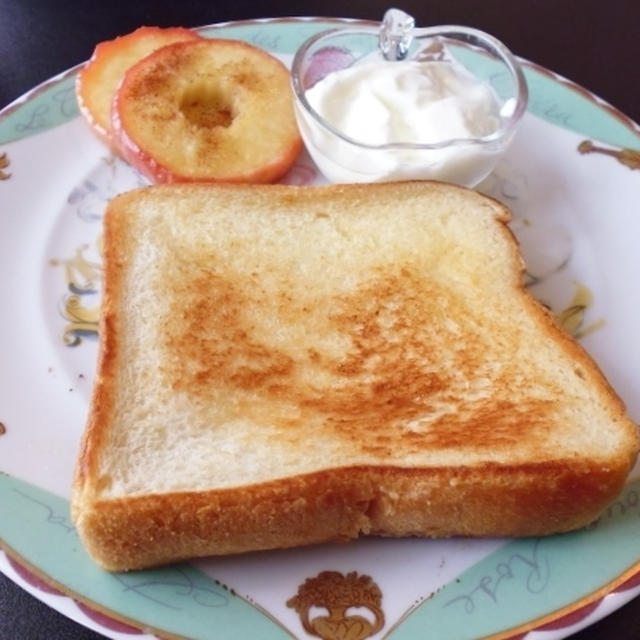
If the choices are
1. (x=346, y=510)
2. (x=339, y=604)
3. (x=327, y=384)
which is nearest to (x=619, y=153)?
(x=327, y=384)

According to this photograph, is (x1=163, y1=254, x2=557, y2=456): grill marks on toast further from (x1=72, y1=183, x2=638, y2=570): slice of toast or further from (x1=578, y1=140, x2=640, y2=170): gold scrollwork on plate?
(x1=578, y1=140, x2=640, y2=170): gold scrollwork on plate

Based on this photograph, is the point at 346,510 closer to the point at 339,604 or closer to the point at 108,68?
the point at 339,604

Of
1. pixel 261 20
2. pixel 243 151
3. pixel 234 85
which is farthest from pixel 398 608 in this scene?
pixel 261 20

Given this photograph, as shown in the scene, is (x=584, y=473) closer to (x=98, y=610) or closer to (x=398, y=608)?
(x=398, y=608)

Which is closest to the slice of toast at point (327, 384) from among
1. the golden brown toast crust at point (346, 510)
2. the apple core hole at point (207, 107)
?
the golden brown toast crust at point (346, 510)

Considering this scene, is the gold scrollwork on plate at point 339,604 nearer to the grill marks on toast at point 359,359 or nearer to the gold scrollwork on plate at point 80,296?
the grill marks on toast at point 359,359
